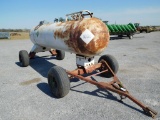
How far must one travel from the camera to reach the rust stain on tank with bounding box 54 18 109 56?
5.30m

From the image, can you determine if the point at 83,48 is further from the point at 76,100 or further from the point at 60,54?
the point at 60,54

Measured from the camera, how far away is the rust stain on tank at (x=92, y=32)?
5.30 metres

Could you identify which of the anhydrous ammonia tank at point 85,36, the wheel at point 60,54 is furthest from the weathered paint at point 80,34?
the wheel at point 60,54

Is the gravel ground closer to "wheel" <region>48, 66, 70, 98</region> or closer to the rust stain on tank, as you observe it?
"wheel" <region>48, 66, 70, 98</region>

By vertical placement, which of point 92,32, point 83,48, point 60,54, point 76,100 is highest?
point 92,32

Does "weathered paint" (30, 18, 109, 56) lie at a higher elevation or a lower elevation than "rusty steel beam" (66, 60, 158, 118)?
higher

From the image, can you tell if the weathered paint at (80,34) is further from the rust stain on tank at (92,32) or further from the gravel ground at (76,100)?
the gravel ground at (76,100)

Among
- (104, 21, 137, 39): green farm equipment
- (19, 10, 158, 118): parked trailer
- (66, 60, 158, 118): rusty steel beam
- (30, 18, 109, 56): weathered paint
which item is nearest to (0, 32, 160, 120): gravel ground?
(66, 60, 158, 118): rusty steel beam

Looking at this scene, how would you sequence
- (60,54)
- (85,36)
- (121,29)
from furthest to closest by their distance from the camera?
(121,29) → (60,54) → (85,36)

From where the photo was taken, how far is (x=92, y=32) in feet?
17.4

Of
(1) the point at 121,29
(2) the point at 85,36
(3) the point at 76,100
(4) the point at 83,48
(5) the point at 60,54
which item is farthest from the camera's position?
(1) the point at 121,29

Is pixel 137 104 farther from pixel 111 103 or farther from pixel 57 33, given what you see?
pixel 57 33

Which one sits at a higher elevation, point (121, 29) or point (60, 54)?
point (121, 29)

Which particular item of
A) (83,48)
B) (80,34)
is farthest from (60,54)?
(80,34)
